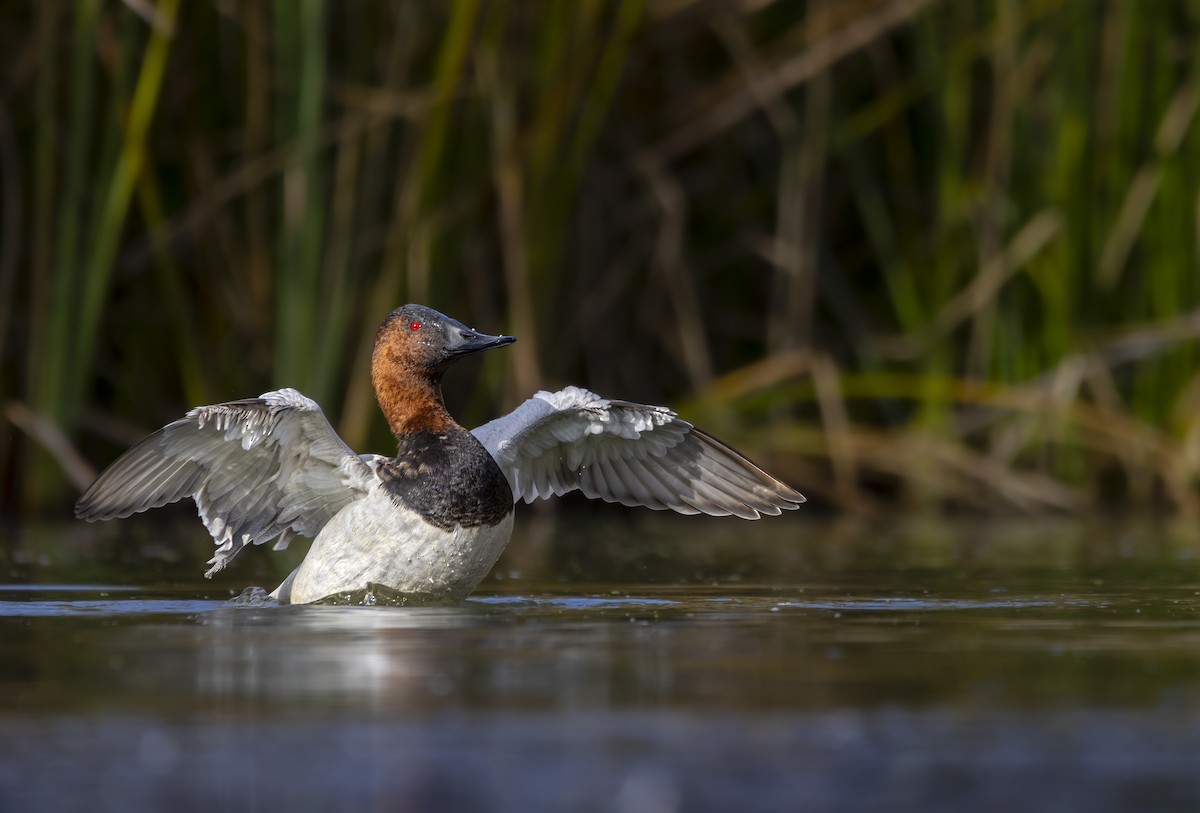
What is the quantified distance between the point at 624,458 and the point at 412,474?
1.17 m

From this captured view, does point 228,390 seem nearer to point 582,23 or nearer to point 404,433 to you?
point 582,23

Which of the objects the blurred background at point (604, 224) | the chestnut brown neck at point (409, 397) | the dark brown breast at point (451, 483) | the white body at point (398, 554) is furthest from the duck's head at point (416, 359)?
the blurred background at point (604, 224)

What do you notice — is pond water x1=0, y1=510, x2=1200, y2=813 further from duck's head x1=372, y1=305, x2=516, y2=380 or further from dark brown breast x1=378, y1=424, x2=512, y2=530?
duck's head x1=372, y1=305, x2=516, y2=380

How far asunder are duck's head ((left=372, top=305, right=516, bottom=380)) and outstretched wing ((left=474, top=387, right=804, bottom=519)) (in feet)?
0.90

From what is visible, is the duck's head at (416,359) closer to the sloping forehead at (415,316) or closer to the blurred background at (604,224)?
the sloping forehead at (415,316)

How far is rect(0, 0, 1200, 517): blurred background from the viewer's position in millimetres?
9203

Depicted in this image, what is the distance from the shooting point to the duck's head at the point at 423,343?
6.82m

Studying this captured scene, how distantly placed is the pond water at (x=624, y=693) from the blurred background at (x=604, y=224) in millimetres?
2467

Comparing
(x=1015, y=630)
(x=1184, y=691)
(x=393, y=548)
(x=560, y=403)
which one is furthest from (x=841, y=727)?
(x=560, y=403)

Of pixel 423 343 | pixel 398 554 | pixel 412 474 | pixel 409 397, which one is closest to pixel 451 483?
pixel 412 474

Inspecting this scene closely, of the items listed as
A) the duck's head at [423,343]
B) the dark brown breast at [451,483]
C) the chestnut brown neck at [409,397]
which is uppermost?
the duck's head at [423,343]

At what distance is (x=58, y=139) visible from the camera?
948 cm

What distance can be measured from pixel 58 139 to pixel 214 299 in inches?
43.2

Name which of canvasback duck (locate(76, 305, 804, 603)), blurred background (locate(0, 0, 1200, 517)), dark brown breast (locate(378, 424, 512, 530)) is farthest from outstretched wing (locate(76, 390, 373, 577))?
blurred background (locate(0, 0, 1200, 517))
